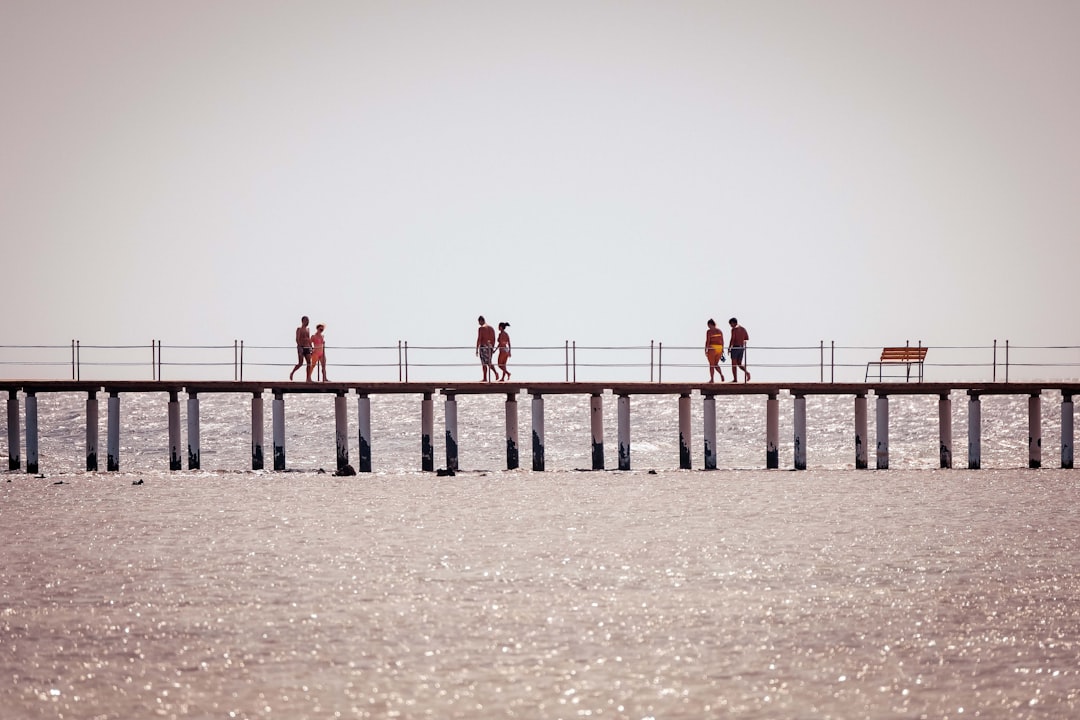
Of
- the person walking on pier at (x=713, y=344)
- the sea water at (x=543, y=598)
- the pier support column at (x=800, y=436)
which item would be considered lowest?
the sea water at (x=543, y=598)

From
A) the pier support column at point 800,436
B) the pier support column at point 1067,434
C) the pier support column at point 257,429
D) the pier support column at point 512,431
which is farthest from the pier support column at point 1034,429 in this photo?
the pier support column at point 257,429

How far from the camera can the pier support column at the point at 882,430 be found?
3172 cm

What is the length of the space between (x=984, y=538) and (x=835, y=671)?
33.2ft

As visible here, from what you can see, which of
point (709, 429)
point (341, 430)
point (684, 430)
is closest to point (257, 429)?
point (341, 430)

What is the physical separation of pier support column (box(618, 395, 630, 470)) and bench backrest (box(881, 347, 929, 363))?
7032mm

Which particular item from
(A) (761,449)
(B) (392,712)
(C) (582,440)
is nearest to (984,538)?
(B) (392,712)

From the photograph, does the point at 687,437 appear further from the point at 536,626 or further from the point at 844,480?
the point at 536,626

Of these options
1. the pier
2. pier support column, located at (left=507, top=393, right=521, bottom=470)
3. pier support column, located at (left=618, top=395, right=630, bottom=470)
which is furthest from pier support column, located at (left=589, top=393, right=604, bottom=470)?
pier support column, located at (left=507, top=393, right=521, bottom=470)

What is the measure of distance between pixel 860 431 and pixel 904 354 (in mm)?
2846

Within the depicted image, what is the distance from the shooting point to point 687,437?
106 feet

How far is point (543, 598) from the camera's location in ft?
50.2

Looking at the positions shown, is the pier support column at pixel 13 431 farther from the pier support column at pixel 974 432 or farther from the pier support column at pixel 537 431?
the pier support column at pixel 974 432

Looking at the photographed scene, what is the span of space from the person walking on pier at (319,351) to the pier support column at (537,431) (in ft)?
15.5

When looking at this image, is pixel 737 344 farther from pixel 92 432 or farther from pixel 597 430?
pixel 92 432
